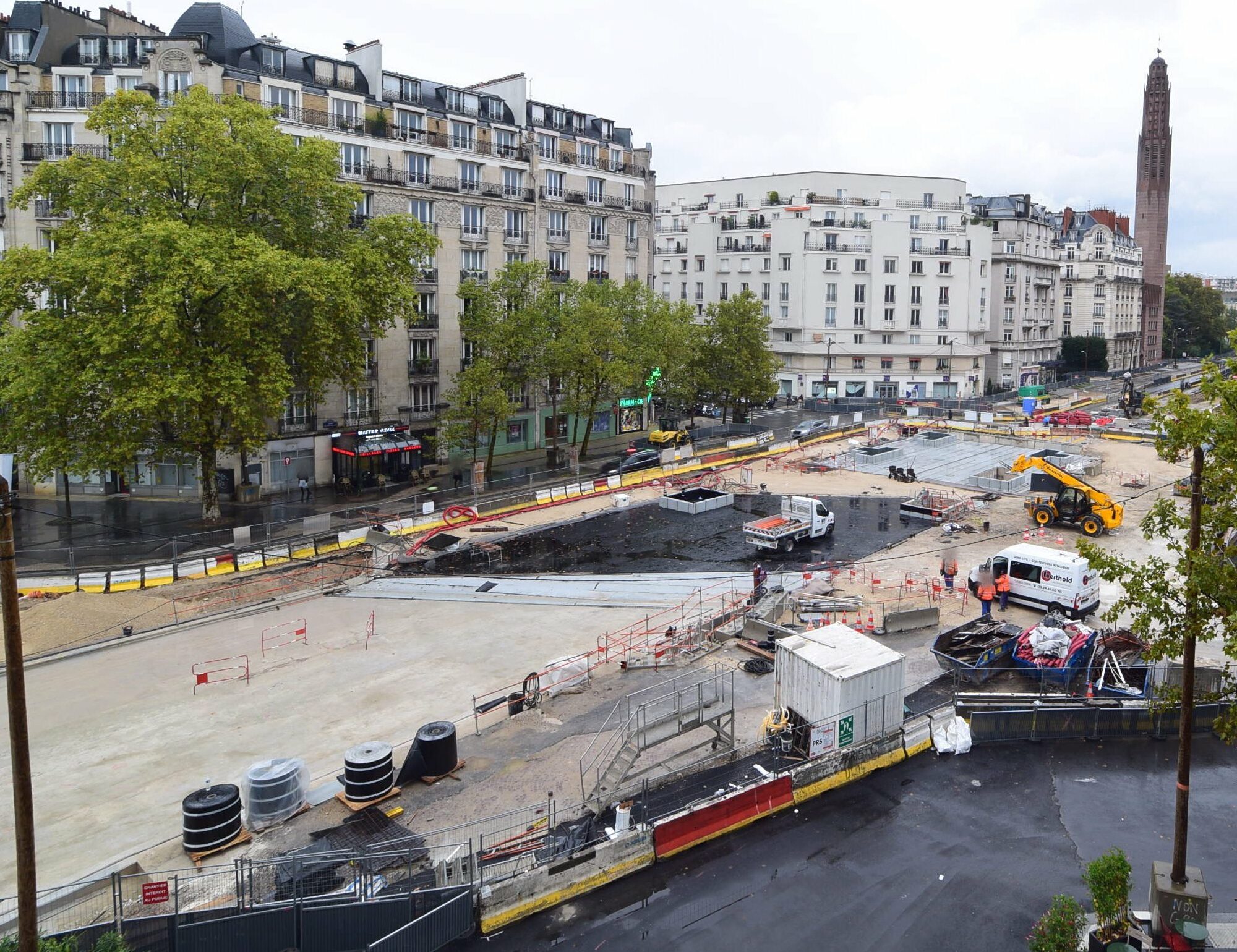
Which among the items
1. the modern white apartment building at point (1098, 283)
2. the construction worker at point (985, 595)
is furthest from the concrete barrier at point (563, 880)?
the modern white apartment building at point (1098, 283)

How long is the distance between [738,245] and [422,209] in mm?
48976

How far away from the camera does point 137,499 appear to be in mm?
46656

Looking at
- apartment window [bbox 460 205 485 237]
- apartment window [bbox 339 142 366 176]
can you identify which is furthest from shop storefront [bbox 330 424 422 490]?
apartment window [bbox 339 142 366 176]

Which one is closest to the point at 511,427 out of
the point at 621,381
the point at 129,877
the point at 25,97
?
the point at 621,381

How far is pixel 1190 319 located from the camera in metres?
A: 164

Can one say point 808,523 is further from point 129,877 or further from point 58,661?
point 129,877

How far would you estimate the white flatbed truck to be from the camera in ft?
121

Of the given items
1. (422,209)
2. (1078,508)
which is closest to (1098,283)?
(1078,508)

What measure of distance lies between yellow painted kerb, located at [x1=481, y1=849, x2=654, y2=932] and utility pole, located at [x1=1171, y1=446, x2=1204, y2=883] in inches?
309

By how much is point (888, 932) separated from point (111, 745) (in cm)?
1630

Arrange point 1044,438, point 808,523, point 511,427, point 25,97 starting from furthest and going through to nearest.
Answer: point 1044,438
point 511,427
point 25,97
point 808,523

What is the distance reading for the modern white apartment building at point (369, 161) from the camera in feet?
151

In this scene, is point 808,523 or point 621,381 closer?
point 808,523

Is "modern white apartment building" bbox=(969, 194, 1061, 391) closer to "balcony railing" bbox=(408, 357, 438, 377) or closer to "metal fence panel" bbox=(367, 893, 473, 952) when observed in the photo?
"balcony railing" bbox=(408, 357, 438, 377)
